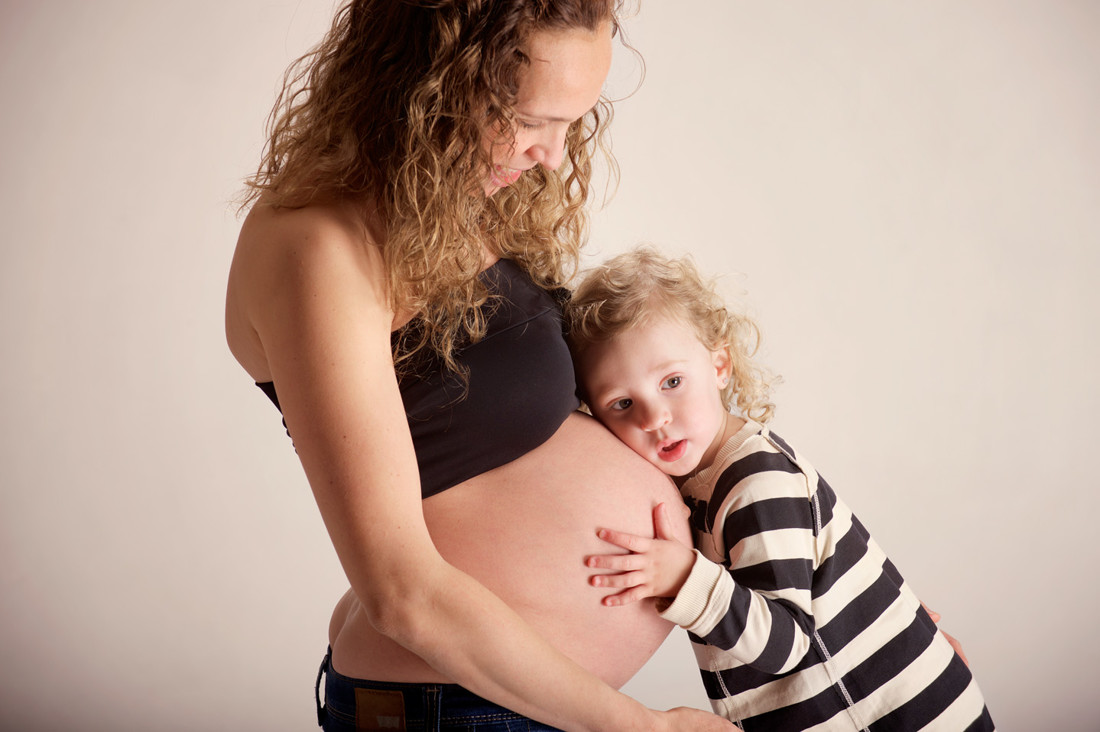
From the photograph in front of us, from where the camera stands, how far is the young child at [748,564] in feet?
4.05

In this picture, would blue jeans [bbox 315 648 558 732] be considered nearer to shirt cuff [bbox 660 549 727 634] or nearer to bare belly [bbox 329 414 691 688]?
bare belly [bbox 329 414 691 688]

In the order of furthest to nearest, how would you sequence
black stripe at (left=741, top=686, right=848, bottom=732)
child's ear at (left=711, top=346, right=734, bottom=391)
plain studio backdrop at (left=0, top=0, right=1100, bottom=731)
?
plain studio backdrop at (left=0, top=0, right=1100, bottom=731)
child's ear at (left=711, top=346, right=734, bottom=391)
black stripe at (left=741, top=686, right=848, bottom=732)

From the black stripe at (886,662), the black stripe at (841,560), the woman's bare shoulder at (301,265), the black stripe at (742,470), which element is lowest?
the black stripe at (886,662)

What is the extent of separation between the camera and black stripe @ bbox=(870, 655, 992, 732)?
1.35m

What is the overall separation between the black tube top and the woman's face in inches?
7.8

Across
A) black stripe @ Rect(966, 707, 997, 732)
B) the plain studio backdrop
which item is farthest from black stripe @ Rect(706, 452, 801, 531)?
the plain studio backdrop

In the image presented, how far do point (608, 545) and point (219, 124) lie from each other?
6.60ft

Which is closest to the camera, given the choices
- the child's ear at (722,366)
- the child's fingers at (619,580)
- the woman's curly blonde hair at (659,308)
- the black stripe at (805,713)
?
the child's fingers at (619,580)

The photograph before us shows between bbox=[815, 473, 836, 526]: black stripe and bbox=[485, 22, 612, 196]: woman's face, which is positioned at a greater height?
bbox=[485, 22, 612, 196]: woman's face

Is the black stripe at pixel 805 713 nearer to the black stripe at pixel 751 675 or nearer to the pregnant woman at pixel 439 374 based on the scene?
the black stripe at pixel 751 675

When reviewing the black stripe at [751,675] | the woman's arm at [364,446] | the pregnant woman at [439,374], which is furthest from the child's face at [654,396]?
the woman's arm at [364,446]

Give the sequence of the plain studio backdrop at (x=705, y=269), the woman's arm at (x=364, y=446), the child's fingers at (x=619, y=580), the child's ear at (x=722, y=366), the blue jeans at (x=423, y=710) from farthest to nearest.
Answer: the plain studio backdrop at (x=705, y=269) < the child's ear at (x=722, y=366) < the child's fingers at (x=619, y=580) < the blue jeans at (x=423, y=710) < the woman's arm at (x=364, y=446)

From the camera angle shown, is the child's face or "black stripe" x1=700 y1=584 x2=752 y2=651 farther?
the child's face

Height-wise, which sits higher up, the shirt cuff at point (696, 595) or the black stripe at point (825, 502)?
the black stripe at point (825, 502)
